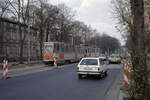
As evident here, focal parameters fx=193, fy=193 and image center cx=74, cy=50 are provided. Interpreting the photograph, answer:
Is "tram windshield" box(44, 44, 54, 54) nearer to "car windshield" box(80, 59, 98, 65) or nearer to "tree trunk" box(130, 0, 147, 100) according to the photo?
"car windshield" box(80, 59, 98, 65)

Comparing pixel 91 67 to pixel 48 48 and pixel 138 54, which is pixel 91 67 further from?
pixel 48 48

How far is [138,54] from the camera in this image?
5.74 metres

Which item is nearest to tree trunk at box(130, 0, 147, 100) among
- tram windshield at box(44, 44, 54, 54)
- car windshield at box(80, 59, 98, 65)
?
car windshield at box(80, 59, 98, 65)

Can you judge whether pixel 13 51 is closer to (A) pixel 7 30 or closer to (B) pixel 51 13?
(A) pixel 7 30

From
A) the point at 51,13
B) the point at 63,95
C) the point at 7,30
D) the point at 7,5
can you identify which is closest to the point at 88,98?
the point at 63,95

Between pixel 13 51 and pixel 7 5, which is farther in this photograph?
pixel 13 51

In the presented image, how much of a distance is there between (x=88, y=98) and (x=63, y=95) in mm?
1112

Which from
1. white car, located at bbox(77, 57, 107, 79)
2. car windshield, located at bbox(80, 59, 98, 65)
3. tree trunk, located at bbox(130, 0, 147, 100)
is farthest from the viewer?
car windshield, located at bbox(80, 59, 98, 65)

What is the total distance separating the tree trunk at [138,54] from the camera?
553 centimetres

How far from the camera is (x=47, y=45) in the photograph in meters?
28.1

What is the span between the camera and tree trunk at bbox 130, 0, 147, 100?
553 centimetres

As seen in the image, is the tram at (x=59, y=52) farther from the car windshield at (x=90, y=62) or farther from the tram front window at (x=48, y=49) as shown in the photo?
the car windshield at (x=90, y=62)

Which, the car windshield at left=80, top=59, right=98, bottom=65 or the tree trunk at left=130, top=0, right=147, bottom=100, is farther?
the car windshield at left=80, top=59, right=98, bottom=65

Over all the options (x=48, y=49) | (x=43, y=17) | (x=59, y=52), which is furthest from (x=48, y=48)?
(x=43, y=17)
